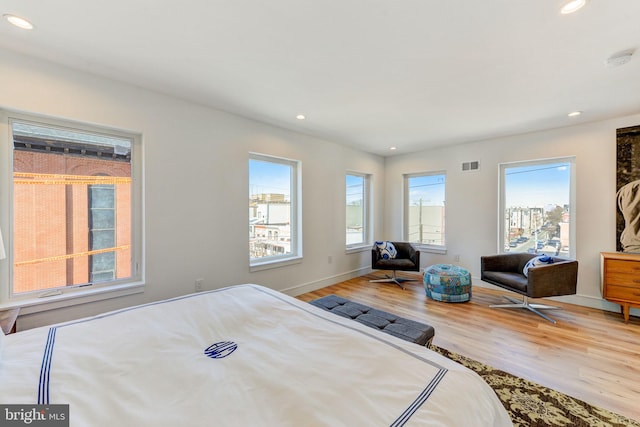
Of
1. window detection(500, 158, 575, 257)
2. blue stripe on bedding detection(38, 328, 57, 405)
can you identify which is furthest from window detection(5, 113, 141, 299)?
window detection(500, 158, 575, 257)

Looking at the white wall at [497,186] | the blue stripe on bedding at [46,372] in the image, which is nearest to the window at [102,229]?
the blue stripe on bedding at [46,372]

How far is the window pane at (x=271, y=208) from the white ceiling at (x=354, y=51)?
920mm

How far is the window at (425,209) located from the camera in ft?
16.3

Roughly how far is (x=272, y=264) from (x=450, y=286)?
252cm

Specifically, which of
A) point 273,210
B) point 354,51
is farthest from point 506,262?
point 354,51

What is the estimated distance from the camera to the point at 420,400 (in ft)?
2.81

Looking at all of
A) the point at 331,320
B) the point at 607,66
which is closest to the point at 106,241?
the point at 331,320

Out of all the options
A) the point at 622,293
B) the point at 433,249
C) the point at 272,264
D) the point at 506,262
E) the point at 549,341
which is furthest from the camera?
the point at 433,249

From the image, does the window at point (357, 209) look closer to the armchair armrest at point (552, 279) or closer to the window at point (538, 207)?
the window at point (538, 207)

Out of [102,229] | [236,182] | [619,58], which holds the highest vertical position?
[619,58]

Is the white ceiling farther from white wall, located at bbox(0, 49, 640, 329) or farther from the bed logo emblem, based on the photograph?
the bed logo emblem

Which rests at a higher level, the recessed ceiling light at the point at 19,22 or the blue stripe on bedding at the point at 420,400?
the recessed ceiling light at the point at 19,22

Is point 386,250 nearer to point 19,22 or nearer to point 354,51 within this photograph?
point 354,51

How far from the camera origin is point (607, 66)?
6.88 ft
